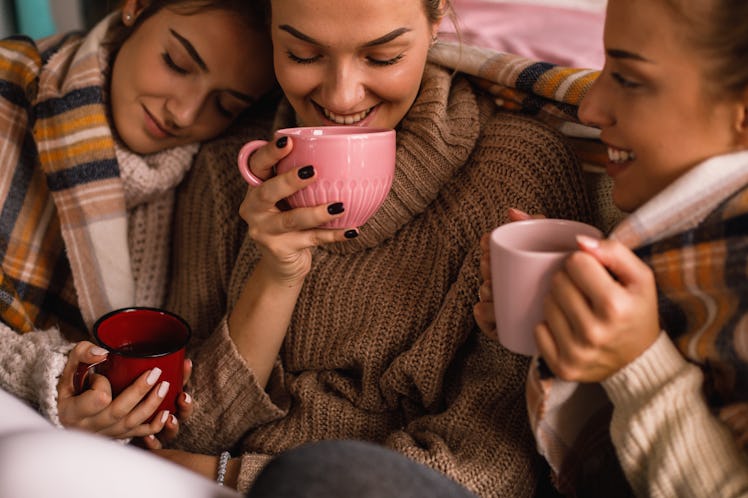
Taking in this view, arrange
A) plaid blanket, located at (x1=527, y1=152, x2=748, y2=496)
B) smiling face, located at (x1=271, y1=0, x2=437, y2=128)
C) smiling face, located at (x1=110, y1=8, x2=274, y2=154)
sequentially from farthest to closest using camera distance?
1. smiling face, located at (x1=110, y1=8, x2=274, y2=154)
2. smiling face, located at (x1=271, y1=0, x2=437, y2=128)
3. plaid blanket, located at (x1=527, y1=152, x2=748, y2=496)

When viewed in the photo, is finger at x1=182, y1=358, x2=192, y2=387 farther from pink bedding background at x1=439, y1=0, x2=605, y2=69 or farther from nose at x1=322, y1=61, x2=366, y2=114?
pink bedding background at x1=439, y1=0, x2=605, y2=69

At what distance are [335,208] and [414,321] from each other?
249mm

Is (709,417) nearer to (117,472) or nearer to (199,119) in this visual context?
(117,472)

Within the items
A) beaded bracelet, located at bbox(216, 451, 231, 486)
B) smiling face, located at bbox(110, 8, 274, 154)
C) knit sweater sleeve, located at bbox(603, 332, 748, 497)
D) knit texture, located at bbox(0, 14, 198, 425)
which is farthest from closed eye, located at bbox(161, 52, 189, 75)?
knit sweater sleeve, located at bbox(603, 332, 748, 497)

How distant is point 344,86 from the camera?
0.94 m

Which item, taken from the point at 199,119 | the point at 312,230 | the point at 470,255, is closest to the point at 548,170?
the point at 470,255

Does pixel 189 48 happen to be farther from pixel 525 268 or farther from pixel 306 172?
pixel 525 268

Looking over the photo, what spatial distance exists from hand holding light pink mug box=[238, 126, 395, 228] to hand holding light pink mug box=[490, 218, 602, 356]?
0.18 metres

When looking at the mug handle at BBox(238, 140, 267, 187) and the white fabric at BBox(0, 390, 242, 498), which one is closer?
the white fabric at BBox(0, 390, 242, 498)

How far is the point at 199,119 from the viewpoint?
118cm

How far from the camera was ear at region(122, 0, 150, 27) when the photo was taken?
47.4 inches

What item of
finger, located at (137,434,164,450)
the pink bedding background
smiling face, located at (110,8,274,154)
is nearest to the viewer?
finger, located at (137,434,164,450)

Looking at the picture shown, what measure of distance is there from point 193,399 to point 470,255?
0.44m

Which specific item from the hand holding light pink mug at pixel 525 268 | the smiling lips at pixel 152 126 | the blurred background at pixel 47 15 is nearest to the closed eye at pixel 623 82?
the hand holding light pink mug at pixel 525 268
